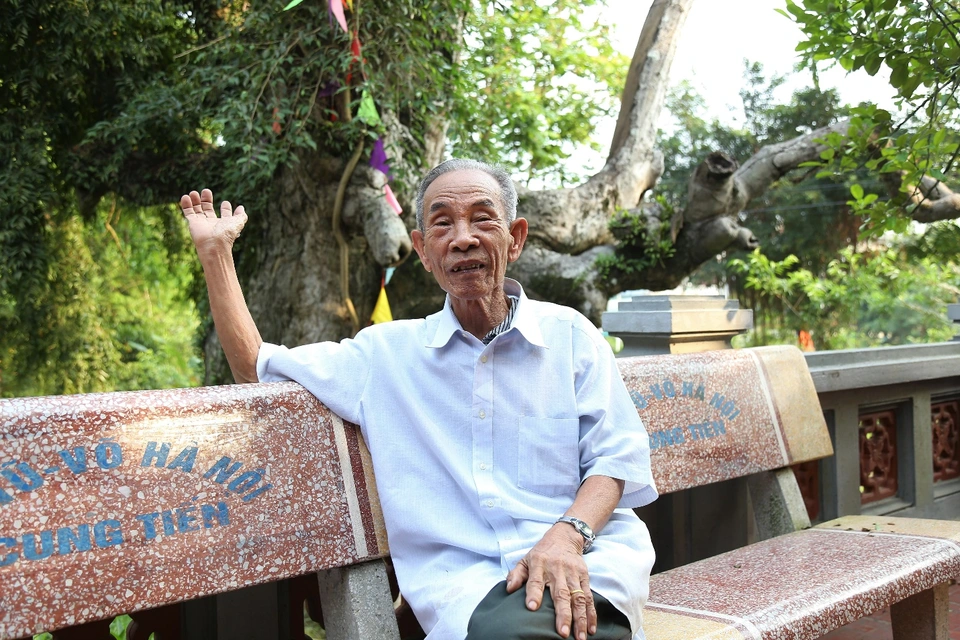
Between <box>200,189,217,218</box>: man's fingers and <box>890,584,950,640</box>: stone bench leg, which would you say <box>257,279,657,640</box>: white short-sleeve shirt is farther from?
<box>890,584,950,640</box>: stone bench leg

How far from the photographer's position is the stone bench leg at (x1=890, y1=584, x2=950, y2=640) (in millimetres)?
2781

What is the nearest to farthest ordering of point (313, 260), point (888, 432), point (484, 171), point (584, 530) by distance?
point (584, 530) → point (484, 171) → point (888, 432) → point (313, 260)

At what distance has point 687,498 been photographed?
3596mm

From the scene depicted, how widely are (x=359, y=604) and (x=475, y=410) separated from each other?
21.4 inches

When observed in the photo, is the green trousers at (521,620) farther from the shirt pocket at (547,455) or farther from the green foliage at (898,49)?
the green foliage at (898,49)

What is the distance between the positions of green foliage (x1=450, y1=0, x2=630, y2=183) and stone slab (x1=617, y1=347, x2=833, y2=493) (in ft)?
11.6

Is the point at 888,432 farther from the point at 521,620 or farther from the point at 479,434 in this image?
the point at 521,620

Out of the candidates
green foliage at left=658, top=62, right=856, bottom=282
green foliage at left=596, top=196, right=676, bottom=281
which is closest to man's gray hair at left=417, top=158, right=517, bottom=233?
green foliage at left=596, top=196, right=676, bottom=281

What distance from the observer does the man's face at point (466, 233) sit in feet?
7.18

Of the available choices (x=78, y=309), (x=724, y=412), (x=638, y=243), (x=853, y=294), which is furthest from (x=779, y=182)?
(x=724, y=412)

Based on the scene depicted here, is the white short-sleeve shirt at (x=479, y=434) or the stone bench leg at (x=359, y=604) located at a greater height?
the white short-sleeve shirt at (x=479, y=434)

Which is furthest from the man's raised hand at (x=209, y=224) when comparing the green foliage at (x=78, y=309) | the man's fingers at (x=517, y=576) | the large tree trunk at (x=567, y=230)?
the green foliage at (x=78, y=309)

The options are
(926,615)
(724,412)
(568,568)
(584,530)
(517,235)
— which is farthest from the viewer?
(724,412)

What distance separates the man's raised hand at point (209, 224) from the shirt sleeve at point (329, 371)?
299 millimetres
